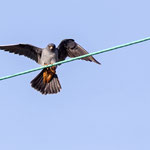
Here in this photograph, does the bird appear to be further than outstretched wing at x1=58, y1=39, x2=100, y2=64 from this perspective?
No

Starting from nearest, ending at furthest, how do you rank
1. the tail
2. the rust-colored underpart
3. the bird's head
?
the bird's head
the rust-colored underpart
the tail

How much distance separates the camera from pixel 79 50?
1450 centimetres

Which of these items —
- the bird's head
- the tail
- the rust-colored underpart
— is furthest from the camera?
the tail

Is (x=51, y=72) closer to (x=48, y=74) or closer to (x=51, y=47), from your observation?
(x=48, y=74)

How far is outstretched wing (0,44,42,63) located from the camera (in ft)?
47.6

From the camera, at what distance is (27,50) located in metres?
14.7

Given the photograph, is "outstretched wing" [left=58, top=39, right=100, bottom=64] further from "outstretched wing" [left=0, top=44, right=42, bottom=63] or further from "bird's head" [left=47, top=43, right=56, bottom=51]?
"outstretched wing" [left=0, top=44, right=42, bottom=63]

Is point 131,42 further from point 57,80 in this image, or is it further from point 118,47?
point 57,80

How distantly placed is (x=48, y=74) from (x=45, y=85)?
0.37 m

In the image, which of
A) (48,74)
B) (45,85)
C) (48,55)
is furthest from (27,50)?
(45,85)

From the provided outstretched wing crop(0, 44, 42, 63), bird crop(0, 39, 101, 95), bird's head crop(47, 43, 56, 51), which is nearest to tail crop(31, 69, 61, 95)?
bird crop(0, 39, 101, 95)

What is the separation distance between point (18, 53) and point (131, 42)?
628 cm

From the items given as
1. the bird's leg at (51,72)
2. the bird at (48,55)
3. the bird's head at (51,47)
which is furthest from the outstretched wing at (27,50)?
the bird's leg at (51,72)

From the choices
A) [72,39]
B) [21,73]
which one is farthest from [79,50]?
[21,73]
